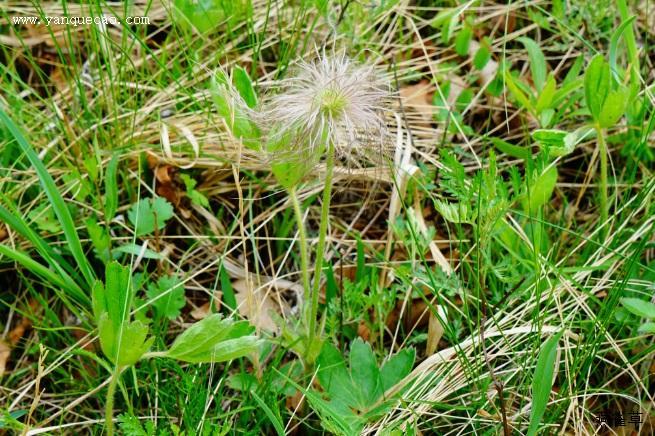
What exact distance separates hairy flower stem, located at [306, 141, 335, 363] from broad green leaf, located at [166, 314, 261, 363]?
180 mm

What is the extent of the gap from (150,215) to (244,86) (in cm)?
55

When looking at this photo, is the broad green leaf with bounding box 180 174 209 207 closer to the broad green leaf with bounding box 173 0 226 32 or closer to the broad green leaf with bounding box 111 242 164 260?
the broad green leaf with bounding box 111 242 164 260

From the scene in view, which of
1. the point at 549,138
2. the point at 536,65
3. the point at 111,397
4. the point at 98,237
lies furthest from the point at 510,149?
the point at 111,397

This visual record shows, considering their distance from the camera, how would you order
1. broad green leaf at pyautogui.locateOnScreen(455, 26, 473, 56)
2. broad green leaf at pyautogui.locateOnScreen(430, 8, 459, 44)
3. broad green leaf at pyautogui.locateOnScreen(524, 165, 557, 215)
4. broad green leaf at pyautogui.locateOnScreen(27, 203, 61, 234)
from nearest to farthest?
broad green leaf at pyautogui.locateOnScreen(524, 165, 557, 215), broad green leaf at pyautogui.locateOnScreen(27, 203, 61, 234), broad green leaf at pyautogui.locateOnScreen(430, 8, 459, 44), broad green leaf at pyautogui.locateOnScreen(455, 26, 473, 56)

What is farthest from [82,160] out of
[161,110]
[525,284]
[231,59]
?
[525,284]

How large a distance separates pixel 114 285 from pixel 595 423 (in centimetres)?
120

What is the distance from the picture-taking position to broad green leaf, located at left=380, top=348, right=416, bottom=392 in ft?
5.85

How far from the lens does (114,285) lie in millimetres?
1536

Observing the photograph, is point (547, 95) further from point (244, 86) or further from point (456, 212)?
point (244, 86)

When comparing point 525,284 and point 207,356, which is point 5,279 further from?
point 525,284

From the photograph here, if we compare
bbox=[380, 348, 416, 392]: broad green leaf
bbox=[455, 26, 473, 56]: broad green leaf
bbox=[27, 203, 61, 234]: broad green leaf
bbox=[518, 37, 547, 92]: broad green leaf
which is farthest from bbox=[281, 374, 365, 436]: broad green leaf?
bbox=[455, 26, 473, 56]: broad green leaf

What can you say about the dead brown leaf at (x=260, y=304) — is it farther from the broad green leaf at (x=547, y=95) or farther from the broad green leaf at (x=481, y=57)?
the broad green leaf at (x=481, y=57)

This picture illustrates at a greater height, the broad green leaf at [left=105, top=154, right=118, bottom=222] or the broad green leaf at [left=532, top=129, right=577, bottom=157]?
the broad green leaf at [left=105, top=154, right=118, bottom=222]

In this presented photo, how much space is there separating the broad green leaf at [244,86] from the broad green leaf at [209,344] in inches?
22.5
